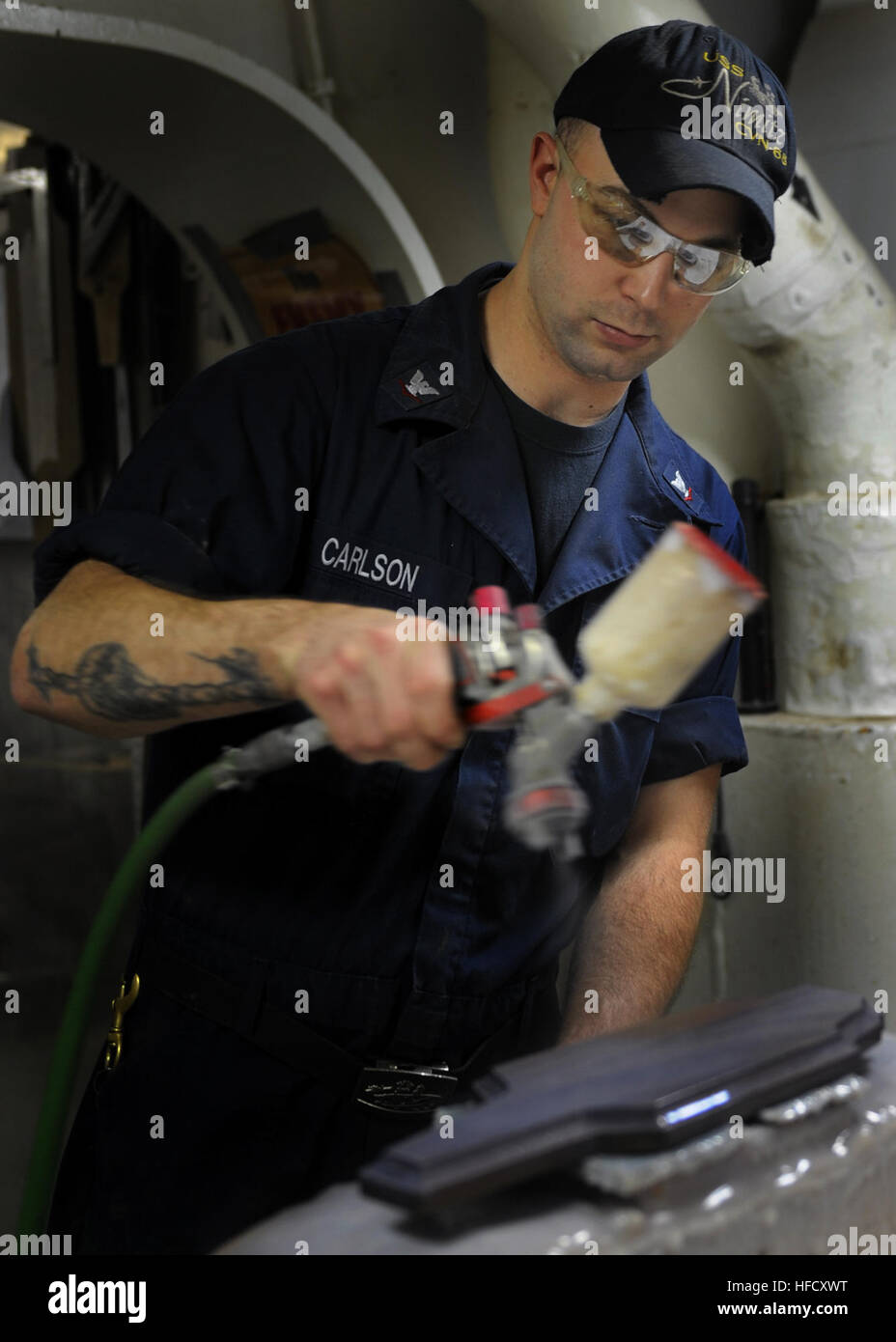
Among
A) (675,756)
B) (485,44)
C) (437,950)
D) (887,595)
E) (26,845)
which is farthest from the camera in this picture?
(26,845)

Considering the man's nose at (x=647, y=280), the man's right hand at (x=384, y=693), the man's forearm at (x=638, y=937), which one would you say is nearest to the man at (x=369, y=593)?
the man's nose at (x=647, y=280)

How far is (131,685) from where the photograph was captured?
1.08 metres

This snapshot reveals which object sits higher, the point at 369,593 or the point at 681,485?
the point at 681,485

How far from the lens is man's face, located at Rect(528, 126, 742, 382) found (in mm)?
1222

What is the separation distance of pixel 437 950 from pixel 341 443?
50 cm

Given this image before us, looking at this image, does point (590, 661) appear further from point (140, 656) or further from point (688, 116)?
point (688, 116)

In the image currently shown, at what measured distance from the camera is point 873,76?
2221 millimetres

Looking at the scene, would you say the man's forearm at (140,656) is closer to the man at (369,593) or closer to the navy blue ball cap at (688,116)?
the man at (369,593)

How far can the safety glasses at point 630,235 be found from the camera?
121 centimetres

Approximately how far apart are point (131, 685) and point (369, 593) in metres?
0.27

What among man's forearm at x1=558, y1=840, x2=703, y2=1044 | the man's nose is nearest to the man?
the man's nose

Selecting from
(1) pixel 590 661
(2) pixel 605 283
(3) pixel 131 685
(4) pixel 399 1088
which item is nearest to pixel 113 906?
(3) pixel 131 685

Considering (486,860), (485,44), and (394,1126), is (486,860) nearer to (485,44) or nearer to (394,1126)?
(394,1126)
